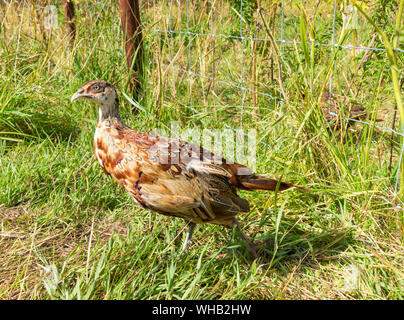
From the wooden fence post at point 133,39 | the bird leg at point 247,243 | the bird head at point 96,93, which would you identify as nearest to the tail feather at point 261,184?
the bird leg at point 247,243

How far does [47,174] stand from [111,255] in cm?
105

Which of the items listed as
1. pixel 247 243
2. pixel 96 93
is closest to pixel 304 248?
pixel 247 243

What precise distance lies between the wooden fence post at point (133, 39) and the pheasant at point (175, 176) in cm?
135

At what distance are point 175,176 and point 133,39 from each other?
2051 mm

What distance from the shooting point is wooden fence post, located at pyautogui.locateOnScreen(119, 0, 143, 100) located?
3516 millimetres

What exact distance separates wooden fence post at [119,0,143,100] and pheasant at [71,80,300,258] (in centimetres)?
135

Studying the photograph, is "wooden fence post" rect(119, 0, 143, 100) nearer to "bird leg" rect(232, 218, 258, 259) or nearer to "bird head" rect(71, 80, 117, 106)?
"bird head" rect(71, 80, 117, 106)

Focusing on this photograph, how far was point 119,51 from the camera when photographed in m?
3.73

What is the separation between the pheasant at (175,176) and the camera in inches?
78.2

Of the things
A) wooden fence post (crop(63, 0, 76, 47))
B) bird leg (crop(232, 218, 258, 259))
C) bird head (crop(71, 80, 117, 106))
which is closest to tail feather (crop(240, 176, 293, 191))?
bird leg (crop(232, 218, 258, 259))

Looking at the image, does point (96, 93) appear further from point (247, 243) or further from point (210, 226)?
point (247, 243)

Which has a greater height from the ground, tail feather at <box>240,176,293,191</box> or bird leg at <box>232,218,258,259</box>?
tail feather at <box>240,176,293,191</box>

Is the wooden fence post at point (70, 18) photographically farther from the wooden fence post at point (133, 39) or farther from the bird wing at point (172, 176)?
the bird wing at point (172, 176)

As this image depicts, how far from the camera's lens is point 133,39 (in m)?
3.58
